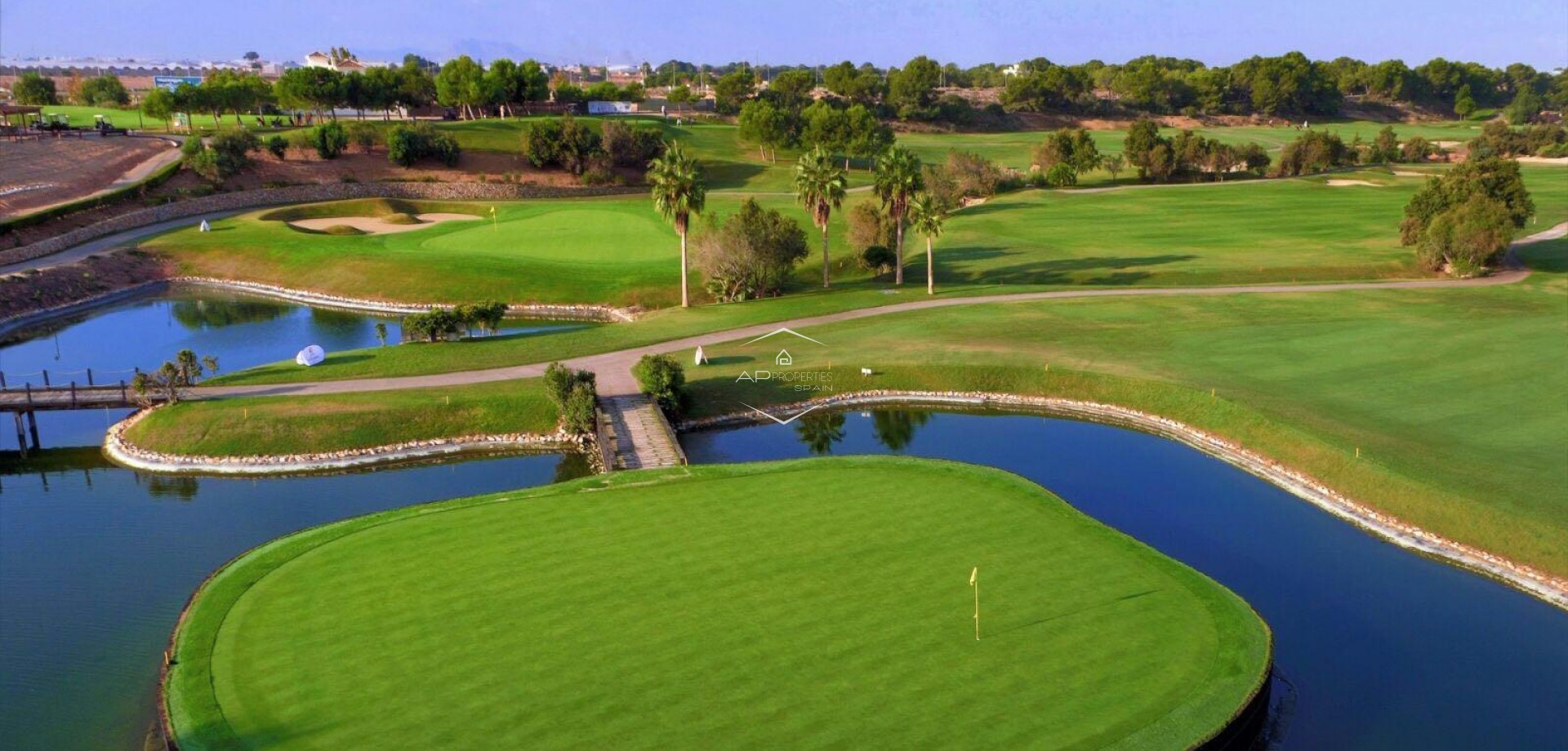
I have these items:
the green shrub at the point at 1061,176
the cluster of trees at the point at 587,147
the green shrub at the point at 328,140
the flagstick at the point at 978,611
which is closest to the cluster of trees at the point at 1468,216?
the green shrub at the point at 1061,176

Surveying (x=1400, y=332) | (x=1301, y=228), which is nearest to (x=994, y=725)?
(x=1400, y=332)

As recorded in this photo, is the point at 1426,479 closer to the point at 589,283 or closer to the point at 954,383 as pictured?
the point at 954,383

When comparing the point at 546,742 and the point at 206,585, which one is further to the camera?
the point at 206,585

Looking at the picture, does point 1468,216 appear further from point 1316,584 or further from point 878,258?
point 1316,584

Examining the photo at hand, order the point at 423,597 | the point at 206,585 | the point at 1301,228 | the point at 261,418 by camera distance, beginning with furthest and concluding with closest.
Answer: the point at 1301,228 < the point at 261,418 < the point at 206,585 < the point at 423,597

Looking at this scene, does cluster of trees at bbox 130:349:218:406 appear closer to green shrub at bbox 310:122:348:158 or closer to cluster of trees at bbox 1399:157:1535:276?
green shrub at bbox 310:122:348:158

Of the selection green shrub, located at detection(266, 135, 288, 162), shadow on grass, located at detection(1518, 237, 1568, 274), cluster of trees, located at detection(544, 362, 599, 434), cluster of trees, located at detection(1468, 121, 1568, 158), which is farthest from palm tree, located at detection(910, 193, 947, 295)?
cluster of trees, located at detection(1468, 121, 1568, 158)
